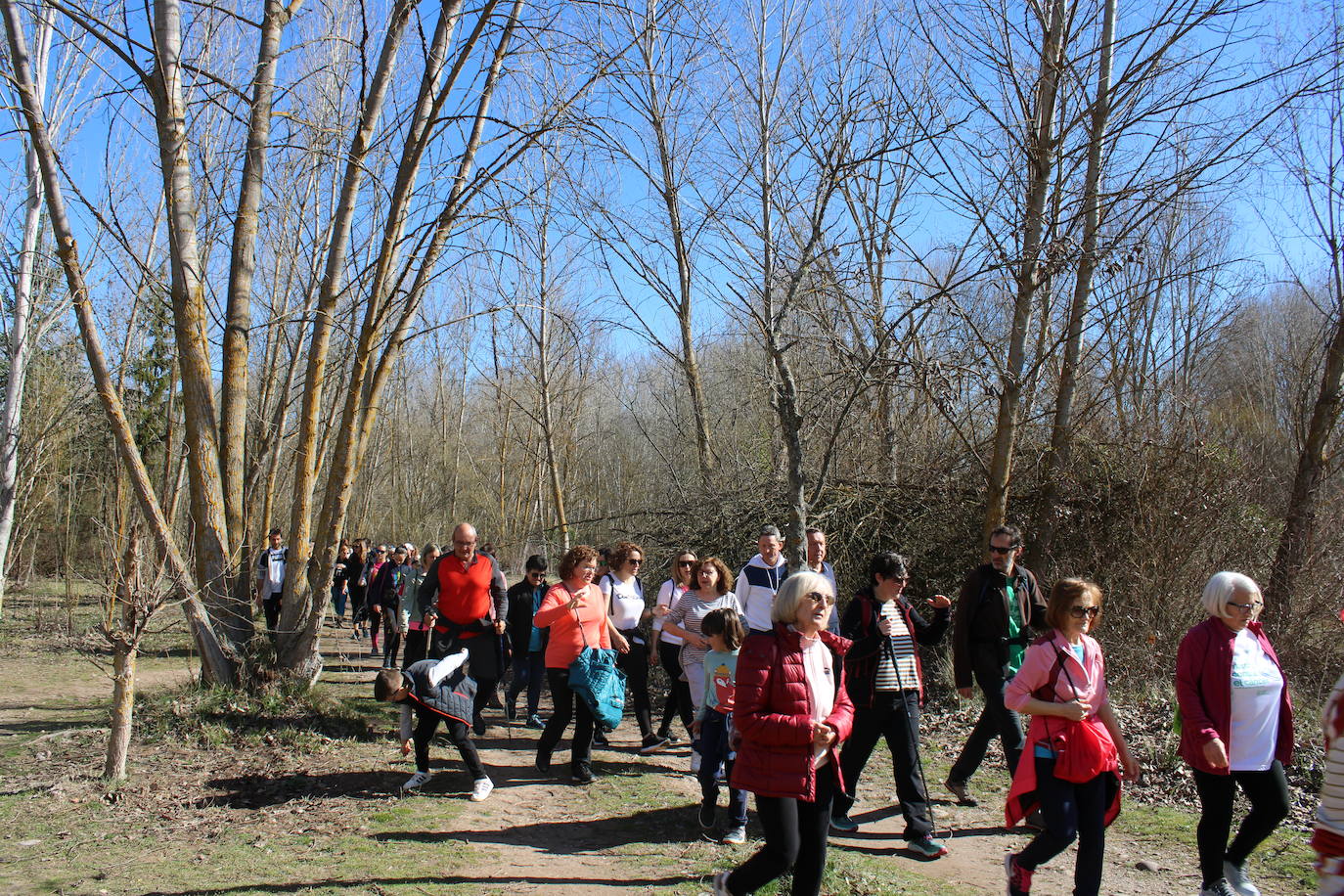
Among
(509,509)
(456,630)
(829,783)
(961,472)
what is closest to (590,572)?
(456,630)

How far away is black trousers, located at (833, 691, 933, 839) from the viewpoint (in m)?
5.24

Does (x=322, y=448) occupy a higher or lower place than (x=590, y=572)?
higher

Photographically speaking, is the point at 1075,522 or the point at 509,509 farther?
A: the point at 509,509

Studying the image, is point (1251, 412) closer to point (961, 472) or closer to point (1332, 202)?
point (1332, 202)

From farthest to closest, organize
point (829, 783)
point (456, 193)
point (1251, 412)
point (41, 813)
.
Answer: point (1251, 412) → point (456, 193) → point (41, 813) → point (829, 783)

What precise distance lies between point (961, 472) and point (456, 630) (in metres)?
6.63

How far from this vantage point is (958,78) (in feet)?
26.9

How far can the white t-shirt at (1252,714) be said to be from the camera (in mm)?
4203

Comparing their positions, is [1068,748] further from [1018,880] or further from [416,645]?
[416,645]

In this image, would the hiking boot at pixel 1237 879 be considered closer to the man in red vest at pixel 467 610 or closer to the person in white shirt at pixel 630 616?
the person in white shirt at pixel 630 616

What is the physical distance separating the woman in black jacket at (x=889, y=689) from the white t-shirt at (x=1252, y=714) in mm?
1504

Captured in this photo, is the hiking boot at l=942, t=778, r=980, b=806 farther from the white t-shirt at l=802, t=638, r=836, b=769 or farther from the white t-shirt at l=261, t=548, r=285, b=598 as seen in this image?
the white t-shirt at l=261, t=548, r=285, b=598

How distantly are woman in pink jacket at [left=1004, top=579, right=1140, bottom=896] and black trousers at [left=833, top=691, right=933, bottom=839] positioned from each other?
0.93 metres

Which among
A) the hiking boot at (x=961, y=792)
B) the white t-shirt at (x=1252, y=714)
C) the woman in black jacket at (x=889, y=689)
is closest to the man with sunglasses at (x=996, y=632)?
the hiking boot at (x=961, y=792)
